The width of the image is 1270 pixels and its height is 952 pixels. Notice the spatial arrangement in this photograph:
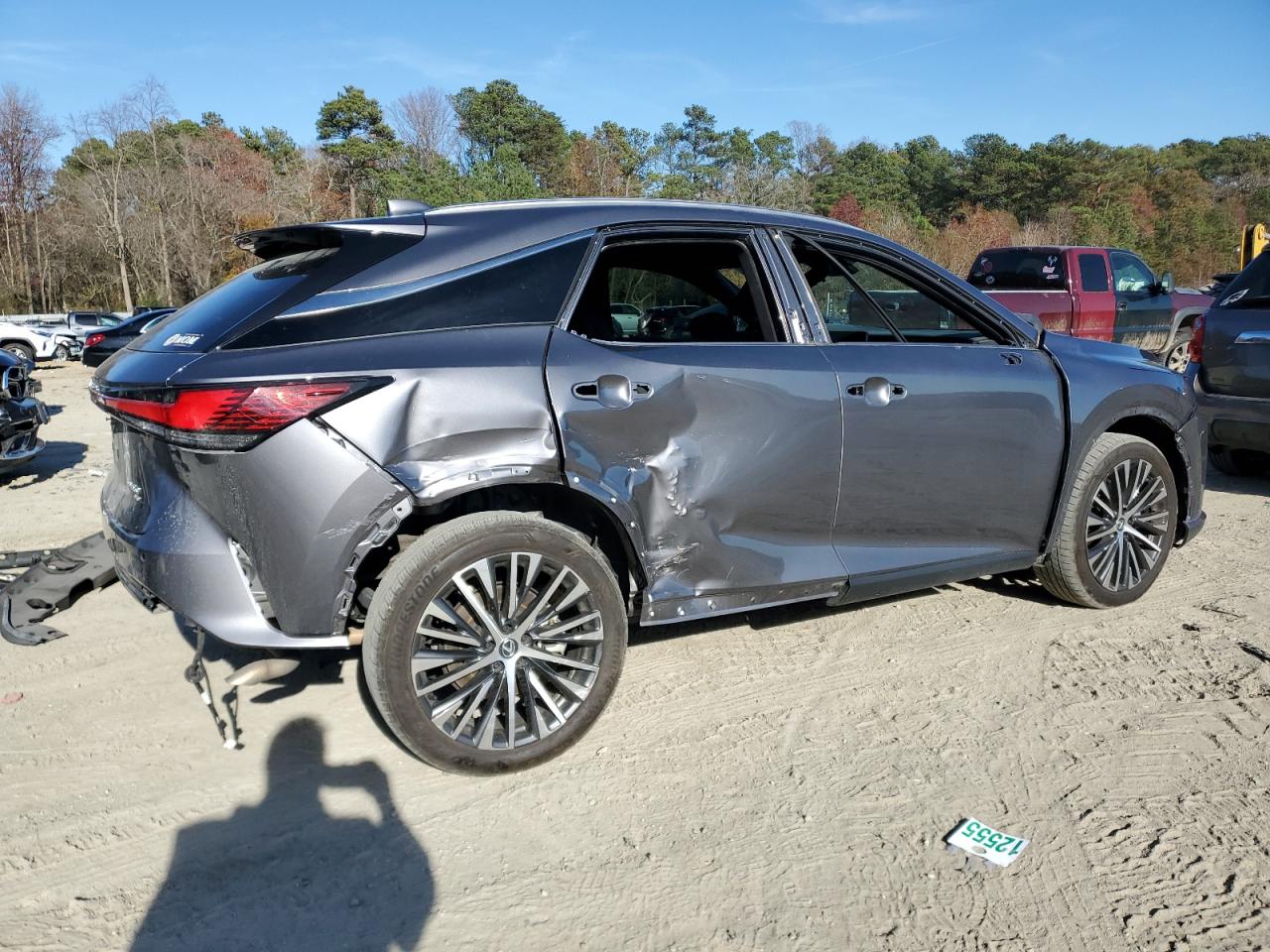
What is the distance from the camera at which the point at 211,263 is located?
131 ft

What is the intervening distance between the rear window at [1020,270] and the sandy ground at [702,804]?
9.31 meters

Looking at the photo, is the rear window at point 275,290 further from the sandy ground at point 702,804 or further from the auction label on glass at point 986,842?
the auction label on glass at point 986,842

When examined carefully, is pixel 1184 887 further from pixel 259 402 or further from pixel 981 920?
pixel 259 402

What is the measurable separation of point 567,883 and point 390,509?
118 cm

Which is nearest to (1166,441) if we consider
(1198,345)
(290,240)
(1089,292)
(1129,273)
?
(1198,345)

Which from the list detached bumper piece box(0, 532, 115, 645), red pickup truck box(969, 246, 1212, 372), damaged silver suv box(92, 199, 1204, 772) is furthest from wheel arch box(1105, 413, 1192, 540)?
red pickup truck box(969, 246, 1212, 372)

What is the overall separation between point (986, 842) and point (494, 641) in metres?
1.59

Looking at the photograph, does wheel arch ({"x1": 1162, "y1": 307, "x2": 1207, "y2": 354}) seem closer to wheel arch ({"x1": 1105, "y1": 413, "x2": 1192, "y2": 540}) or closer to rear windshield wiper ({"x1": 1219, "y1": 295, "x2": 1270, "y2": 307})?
rear windshield wiper ({"x1": 1219, "y1": 295, "x2": 1270, "y2": 307})

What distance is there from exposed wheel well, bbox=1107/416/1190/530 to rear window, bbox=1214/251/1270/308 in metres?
3.04

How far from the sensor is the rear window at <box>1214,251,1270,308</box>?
679 cm

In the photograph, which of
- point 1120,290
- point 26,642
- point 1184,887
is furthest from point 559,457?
point 1120,290

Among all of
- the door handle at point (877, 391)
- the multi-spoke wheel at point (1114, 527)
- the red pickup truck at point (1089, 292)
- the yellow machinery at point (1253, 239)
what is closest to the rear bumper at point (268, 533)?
the door handle at point (877, 391)

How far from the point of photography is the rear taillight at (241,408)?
2.65 metres

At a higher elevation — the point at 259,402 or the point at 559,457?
the point at 259,402
